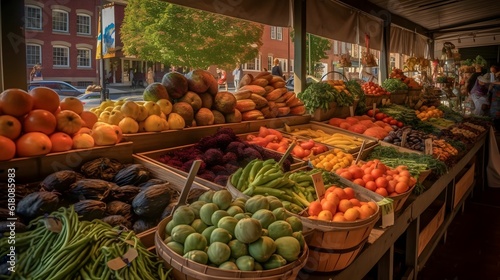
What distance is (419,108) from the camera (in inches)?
279

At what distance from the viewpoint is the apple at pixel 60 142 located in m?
2.09

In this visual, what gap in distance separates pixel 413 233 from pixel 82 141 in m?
2.57

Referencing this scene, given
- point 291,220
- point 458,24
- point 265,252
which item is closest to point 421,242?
point 291,220

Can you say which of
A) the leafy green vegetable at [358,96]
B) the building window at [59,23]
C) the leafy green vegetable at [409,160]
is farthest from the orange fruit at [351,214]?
the building window at [59,23]

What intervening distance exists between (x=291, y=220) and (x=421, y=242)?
245 cm

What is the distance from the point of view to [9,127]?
1.95 m

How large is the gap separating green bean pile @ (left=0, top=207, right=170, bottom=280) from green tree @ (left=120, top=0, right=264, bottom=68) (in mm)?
8440

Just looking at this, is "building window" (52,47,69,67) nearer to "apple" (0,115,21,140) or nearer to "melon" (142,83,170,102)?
"melon" (142,83,170,102)

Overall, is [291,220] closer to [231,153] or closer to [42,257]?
[42,257]

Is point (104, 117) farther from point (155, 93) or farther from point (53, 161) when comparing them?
point (53, 161)

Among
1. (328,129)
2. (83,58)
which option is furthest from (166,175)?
(83,58)

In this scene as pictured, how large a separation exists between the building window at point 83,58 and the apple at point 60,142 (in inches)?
683

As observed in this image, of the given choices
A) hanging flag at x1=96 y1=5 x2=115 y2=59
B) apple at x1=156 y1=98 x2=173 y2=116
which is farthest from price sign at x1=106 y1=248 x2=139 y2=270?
hanging flag at x1=96 y1=5 x2=115 y2=59

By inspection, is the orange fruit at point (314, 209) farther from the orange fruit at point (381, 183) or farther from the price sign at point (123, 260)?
the price sign at point (123, 260)
